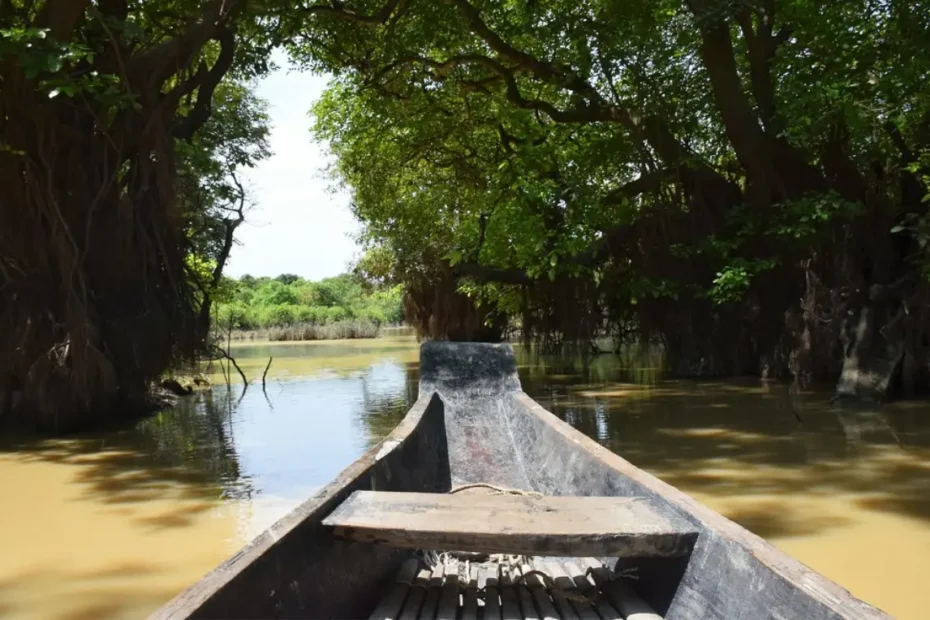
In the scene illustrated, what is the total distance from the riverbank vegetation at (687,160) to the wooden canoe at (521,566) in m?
6.90

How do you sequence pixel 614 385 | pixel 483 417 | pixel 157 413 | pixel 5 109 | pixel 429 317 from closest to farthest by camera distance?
1. pixel 483 417
2. pixel 5 109
3. pixel 157 413
4. pixel 614 385
5. pixel 429 317

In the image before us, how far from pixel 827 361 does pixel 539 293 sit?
501 centimetres

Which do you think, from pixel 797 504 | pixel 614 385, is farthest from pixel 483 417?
pixel 614 385

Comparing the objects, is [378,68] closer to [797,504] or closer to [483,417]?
[483,417]

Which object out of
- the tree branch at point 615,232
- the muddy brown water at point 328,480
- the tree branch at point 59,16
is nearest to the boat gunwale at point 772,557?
the muddy brown water at point 328,480

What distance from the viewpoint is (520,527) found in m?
2.57

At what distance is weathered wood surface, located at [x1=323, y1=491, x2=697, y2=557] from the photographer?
2465mm

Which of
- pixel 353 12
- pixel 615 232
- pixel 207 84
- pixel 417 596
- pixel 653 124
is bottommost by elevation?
pixel 417 596

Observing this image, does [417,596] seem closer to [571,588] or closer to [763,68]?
[571,588]

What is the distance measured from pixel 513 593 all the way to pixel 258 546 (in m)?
0.99

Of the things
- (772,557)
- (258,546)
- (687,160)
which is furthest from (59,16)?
(772,557)

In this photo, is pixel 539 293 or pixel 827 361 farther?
pixel 539 293

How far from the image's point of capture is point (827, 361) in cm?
1120

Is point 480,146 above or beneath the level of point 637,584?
above
